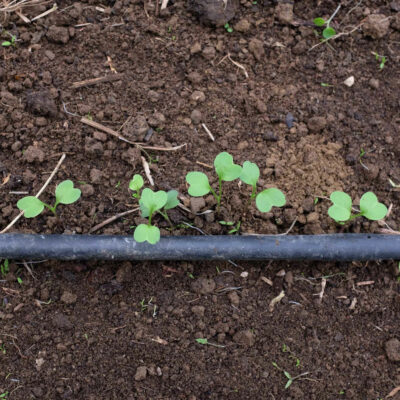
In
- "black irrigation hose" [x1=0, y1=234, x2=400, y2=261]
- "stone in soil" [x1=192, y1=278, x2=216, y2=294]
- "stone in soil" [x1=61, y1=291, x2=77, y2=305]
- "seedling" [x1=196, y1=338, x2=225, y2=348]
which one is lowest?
"seedling" [x1=196, y1=338, x2=225, y2=348]

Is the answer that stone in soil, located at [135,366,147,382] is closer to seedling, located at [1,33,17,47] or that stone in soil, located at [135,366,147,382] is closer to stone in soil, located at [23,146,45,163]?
stone in soil, located at [23,146,45,163]

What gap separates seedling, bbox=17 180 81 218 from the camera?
1857 mm

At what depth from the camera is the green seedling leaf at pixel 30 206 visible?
1.85 metres

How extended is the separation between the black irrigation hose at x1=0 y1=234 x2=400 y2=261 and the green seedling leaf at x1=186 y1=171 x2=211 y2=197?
0.73 feet

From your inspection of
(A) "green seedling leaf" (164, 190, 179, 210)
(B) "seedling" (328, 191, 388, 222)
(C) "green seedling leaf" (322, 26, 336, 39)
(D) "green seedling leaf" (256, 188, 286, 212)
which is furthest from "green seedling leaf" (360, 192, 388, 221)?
(C) "green seedling leaf" (322, 26, 336, 39)

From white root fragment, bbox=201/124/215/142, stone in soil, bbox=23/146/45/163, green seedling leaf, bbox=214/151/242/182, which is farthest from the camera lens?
white root fragment, bbox=201/124/215/142

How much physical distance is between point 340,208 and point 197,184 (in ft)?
1.91

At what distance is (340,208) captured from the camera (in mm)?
1875

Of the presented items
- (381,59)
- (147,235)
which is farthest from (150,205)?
(381,59)

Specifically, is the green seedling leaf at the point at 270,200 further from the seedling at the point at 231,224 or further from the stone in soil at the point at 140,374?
the stone in soil at the point at 140,374

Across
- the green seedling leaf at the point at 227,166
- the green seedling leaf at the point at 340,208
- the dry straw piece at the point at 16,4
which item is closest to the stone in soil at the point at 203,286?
the green seedling leaf at the point at 227,166

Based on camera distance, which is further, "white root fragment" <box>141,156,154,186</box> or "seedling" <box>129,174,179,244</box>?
"white root fragment" <box>141,156,154,186</box>

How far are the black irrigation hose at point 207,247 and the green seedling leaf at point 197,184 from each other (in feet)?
0.73

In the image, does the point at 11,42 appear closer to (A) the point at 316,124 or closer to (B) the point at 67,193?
(B) the point at 67,193
